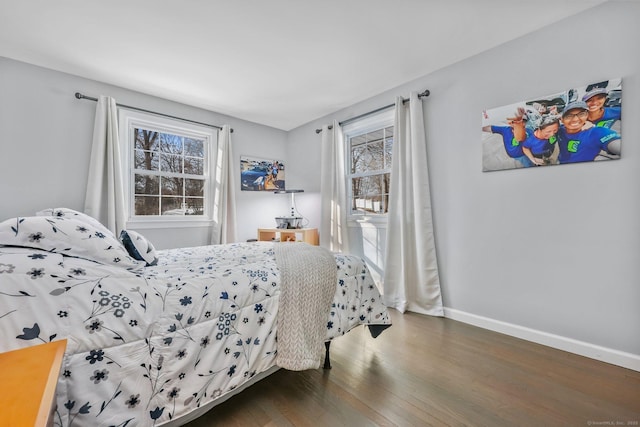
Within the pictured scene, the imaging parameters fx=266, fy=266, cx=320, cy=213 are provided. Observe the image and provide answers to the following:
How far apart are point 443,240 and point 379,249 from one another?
781mm

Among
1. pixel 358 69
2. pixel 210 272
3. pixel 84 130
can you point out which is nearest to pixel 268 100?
pixel 358 69

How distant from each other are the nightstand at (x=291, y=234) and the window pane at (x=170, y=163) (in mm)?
1337

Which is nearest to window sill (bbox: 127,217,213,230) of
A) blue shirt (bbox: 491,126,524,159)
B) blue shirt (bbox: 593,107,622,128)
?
blue shirt (bbox: 491,126,524,159)

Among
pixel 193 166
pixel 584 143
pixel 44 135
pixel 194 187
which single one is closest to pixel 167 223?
pixel 194 187

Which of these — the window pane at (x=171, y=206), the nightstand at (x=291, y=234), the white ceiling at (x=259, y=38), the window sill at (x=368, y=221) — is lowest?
the nightstand at (x=291, y=234)

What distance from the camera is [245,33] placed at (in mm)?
2078

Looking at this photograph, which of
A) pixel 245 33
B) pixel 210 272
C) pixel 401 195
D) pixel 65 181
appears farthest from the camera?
pixel 401 195

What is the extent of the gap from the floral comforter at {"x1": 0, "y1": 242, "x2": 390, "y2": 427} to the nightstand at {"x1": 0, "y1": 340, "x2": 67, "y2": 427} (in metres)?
0.17

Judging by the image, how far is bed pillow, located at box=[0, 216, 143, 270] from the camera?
39.9 inches

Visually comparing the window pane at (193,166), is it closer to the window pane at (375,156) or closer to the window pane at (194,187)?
the window pane at (194,187)

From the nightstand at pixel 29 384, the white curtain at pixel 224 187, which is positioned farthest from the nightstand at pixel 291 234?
the nightstand at pixel 29 384

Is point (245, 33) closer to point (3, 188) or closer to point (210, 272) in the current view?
point (210, 272)

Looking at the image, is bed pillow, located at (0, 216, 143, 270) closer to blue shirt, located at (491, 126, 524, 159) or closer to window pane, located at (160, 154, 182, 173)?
window pane, located at (160, 154, 182, 173)

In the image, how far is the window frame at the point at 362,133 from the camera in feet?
10.4
